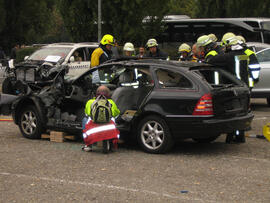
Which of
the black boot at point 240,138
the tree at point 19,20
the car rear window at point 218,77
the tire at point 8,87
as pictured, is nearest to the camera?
the car rear window at point 218,77

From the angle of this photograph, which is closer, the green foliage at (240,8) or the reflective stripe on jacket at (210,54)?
the reflective stripe on jacket at (210,54)

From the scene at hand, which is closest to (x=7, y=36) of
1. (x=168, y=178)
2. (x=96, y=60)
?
(x=96, y=60)

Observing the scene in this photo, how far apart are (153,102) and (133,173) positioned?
64.3 inches

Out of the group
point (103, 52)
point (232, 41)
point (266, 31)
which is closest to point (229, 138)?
point (232, 41)

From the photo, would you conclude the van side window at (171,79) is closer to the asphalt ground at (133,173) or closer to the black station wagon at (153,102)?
the black station wagon at (153,102)

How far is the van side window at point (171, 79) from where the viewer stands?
29.5ft

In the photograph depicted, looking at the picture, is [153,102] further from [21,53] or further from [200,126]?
[21,53]

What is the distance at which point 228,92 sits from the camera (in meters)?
9.00

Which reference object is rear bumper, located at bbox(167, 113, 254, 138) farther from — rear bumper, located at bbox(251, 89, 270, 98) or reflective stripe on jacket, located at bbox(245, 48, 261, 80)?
rear bumper, located at bbox(251, 89, 270, 98)

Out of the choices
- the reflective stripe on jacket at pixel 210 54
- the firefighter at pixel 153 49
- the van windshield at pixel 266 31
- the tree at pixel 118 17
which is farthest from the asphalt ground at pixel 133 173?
the tree at pixel 118 17

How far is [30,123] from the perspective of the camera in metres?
10.5

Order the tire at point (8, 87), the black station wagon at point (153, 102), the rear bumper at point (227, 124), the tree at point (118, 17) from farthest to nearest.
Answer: the tree at point (118, 17) → the tire at point (8, 87) → the black station wagon at point (153, 102) → the rear bumper at point (227, 124)

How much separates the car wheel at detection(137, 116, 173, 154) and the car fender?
193 cm

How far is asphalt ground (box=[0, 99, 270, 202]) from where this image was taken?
21.8 ft
